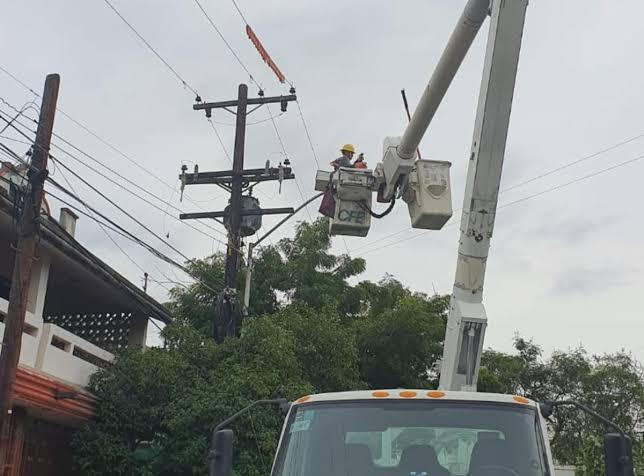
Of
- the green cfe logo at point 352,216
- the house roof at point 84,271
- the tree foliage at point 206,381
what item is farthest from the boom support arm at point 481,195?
the house roof at point 84,271

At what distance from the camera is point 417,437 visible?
573 cm

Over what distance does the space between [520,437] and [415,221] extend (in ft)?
12.8

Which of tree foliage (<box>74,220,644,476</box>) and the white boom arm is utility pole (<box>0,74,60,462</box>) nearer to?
tree foliage (<box>74,220,644,476</box>)

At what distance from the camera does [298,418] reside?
6152mm

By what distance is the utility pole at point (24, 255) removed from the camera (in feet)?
41.5

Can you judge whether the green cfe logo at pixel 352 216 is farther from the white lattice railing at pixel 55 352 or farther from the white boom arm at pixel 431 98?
the white lattice railing at pixel 55 352

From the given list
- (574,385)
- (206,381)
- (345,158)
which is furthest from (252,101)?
(574,385)

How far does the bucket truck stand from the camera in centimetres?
554

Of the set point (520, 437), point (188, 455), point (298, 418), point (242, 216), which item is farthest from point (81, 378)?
point (520, 437)

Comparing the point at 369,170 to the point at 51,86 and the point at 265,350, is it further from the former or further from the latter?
the point at 265,350

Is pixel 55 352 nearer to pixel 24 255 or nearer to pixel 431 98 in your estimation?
pixel 24 255

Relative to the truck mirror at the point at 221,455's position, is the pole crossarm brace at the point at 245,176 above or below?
above

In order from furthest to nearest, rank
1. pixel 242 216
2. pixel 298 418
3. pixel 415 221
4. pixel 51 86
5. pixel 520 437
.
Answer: pixel 242 216 < pixel 51 86 < pixel 415 221 < pixel 298 418 < pixel 520 437

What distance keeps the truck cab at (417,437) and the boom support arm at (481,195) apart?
1696 millimetres
